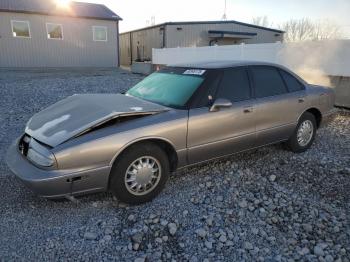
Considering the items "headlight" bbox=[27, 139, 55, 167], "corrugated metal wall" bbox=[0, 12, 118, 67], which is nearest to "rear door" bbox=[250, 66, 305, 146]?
"headlight" bbox=[27, 139, 55, 167]

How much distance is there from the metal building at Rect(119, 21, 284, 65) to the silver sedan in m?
18.9

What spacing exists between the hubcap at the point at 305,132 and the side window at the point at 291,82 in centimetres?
58

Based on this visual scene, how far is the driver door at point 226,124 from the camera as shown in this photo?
12.2 ft

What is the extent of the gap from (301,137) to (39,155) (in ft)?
12.9

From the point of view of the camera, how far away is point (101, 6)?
2203 centimetres

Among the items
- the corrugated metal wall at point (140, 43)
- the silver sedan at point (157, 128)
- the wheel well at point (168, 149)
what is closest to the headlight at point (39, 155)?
the silver sedan at point (157, 128)

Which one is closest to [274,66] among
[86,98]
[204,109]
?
[204,109]

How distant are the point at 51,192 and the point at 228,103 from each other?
2.19 metres

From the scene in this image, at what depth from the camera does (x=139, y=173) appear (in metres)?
3.38

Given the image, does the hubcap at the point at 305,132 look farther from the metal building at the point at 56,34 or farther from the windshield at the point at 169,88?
the metal building at the point at 56,34

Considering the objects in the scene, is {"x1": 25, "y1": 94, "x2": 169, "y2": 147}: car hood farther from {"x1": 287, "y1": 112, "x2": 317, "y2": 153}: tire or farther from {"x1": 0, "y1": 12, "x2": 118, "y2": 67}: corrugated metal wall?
{"x1": 0, "y1": 12, "x2": 118, "y2": 67}: corrugated metal wall

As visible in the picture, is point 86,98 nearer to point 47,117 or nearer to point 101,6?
point 47,117

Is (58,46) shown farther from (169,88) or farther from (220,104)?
(220,104)

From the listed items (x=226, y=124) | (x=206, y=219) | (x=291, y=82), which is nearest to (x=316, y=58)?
(x=291, y=82)
